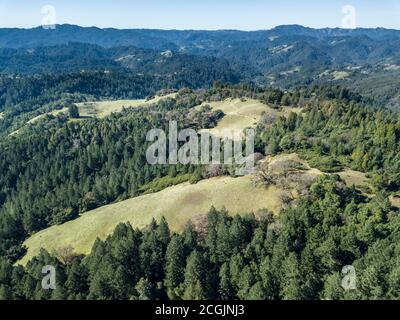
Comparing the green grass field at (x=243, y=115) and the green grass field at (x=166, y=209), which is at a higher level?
the green grass field at (x=243, y=115)

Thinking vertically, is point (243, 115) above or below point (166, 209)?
above

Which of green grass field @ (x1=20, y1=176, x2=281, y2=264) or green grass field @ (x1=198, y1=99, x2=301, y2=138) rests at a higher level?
green grass field @ (x1=198, y1=99, x2=301, y2=138)

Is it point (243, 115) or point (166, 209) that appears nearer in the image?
point (166, 209)

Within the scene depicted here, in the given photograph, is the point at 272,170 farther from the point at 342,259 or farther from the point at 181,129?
the point at 181,129

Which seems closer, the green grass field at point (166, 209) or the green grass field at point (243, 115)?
the green grass field at point (166, 209)

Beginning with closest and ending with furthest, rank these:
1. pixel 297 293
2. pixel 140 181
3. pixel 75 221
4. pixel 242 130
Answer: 1. pixel 297 293
2. pixel 75 221
3. pixel 140 181
4. pixel 242 130

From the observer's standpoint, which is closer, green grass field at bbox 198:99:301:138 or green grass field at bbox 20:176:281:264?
green grass field at bbox 20:176:281:264

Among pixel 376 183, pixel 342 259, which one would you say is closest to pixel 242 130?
pixel 376 183
